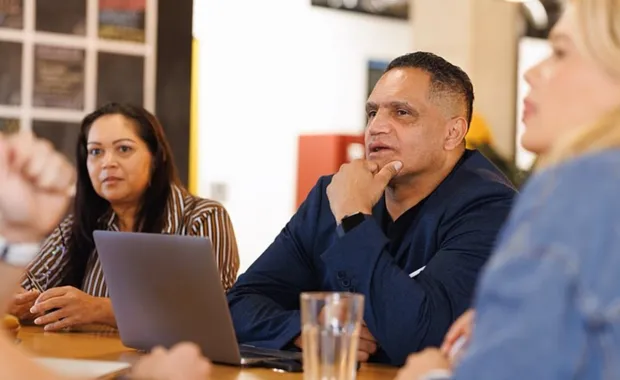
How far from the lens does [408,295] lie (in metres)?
1.96

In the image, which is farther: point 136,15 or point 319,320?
point 136,15

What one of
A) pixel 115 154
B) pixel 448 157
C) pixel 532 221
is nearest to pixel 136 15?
pixel 115 154

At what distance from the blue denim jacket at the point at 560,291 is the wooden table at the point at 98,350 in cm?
90

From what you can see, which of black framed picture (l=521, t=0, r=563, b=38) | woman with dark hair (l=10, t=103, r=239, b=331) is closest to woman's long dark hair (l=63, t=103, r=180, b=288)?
woman with dark hair (l=10, t=103, r=239, b=331)

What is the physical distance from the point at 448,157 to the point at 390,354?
573 mm

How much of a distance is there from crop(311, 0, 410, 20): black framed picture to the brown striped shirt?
13.6 feet

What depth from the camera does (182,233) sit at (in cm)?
289

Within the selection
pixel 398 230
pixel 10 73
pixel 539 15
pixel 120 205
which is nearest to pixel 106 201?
pixel 120 205

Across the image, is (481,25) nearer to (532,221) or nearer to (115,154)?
(115,154)

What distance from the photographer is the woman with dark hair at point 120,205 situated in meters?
2.89

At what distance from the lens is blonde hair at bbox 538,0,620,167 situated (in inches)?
35.4

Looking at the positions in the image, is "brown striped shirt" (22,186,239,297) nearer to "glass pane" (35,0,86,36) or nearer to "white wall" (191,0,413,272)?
"glass pane" (35,0,86,36)

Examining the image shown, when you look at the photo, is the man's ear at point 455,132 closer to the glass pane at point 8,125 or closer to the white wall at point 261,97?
the glass pane at point 8,125

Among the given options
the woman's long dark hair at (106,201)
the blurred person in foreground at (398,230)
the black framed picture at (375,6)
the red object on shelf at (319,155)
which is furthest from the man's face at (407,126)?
the black framed picture at (375,6)
